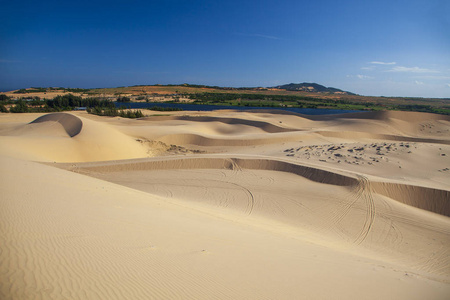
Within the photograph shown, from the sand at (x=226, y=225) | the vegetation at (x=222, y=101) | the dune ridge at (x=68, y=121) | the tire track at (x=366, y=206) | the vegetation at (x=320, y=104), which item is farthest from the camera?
the vegetation at (x=320, y=104)

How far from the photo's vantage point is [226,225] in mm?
6449

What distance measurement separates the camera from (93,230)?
168 inches

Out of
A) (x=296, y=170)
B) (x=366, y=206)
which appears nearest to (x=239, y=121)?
(x=296, y=170)

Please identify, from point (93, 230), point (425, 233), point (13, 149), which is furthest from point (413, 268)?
point (13, 149)

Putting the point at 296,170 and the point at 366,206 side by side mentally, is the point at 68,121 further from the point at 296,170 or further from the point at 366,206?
the point at 366,206

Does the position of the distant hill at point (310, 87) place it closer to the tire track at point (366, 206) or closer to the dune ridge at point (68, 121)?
the dune ridge at point (68, 121)

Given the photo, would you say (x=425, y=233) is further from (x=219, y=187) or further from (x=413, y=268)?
(x=219, y=187)

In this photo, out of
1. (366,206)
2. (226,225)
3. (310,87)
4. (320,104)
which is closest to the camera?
(226,225)

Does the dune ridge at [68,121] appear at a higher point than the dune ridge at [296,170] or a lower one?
higher

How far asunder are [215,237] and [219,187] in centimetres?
554

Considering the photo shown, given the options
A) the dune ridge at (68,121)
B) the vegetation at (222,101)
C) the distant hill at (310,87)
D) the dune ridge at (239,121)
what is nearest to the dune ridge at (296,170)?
the dune ridge at (68,121)

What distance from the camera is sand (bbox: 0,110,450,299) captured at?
312cm

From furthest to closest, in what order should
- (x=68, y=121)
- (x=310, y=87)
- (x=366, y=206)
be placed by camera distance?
(x=310, y=87)
(x=68, y=121)
(x=366, y=206)

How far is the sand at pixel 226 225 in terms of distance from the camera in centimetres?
312
